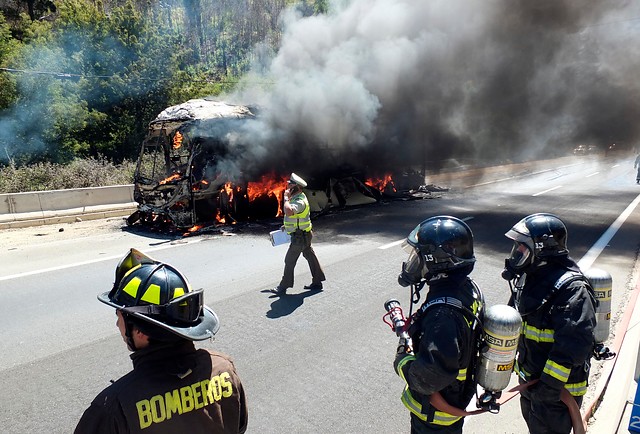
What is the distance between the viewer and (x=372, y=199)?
14.8m

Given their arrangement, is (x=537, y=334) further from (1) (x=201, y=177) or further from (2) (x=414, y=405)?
(1) (x=201, y=177)

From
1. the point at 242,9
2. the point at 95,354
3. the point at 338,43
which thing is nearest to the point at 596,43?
the point at 338,43

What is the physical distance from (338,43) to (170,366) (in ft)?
55.1

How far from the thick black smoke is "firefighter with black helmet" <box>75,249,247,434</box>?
1197 centimetres

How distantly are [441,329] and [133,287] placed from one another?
125 centimetres

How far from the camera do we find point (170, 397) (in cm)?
142

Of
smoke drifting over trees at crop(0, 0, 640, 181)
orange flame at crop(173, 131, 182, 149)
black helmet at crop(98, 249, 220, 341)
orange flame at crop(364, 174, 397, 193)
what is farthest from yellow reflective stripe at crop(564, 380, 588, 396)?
orange flame at crop(364, 174, 397, 193)

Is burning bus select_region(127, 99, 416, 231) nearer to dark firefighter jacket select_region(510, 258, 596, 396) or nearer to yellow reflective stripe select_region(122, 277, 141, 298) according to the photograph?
dark firefighter jacket select_region(510, 258, 596, 396)

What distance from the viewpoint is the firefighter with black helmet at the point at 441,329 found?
77.3 inches

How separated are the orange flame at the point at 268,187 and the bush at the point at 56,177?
5723 mm

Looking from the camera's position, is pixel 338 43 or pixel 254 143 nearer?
pixel 254 143

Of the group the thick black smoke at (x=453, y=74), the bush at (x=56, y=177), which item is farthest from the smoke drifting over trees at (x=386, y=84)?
the bush at (x=56, y=177)

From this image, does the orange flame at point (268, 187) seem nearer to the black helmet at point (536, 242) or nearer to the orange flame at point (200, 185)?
the orange flame at point (200, 185)

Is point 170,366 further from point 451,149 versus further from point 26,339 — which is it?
point 451,149
